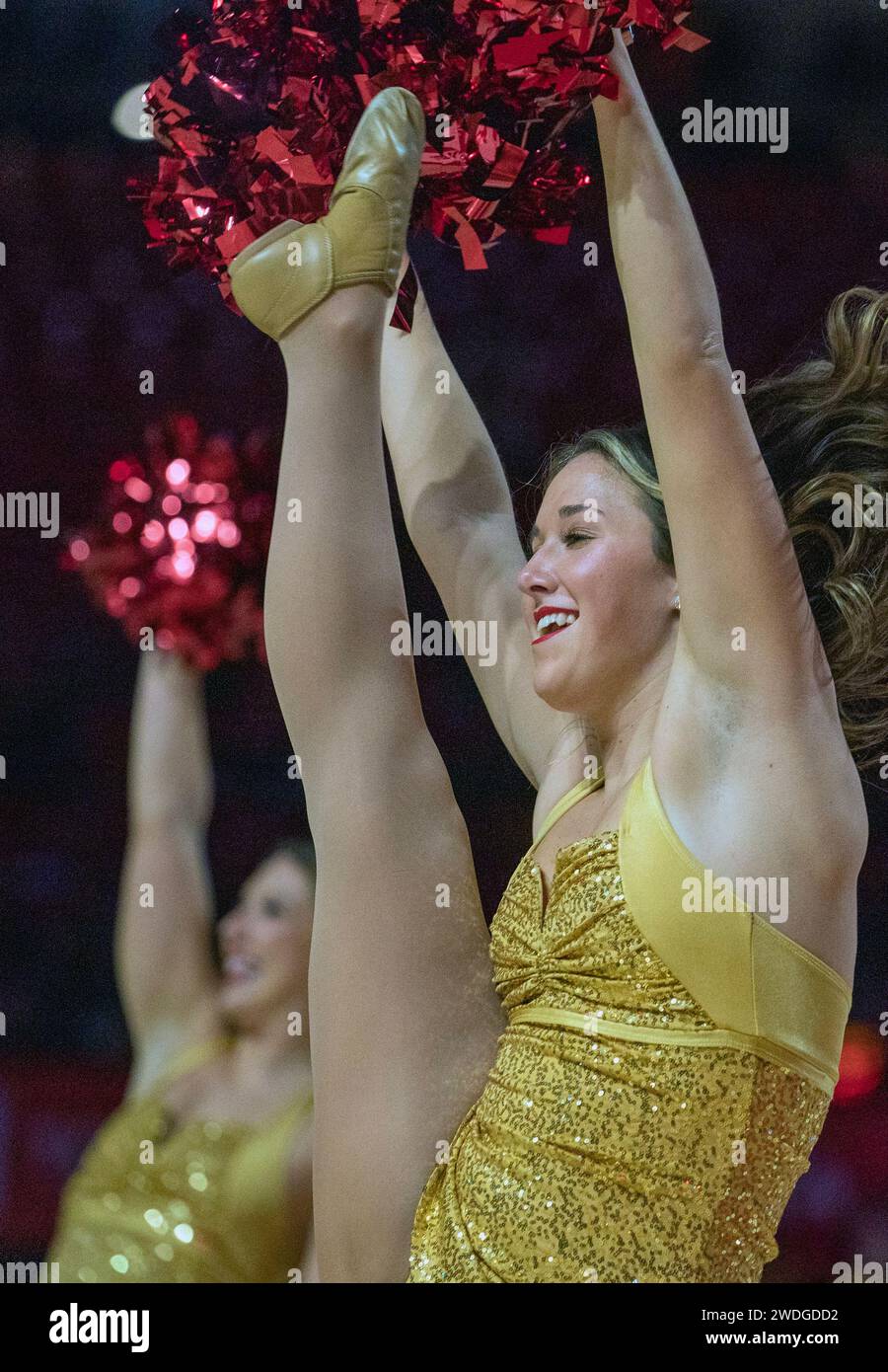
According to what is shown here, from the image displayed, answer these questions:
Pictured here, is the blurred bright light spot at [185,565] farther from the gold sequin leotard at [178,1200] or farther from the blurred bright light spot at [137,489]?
the gold sequin leotard at [178,1200]

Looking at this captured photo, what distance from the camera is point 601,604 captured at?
1618 mm

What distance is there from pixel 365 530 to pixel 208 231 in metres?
0.43

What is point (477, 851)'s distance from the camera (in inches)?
94.6

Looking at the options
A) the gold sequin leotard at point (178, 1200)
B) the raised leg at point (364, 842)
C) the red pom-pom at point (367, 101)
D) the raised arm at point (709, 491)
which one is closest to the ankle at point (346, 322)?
the raised leg at point (364, 842)

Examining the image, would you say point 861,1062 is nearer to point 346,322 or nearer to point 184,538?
point 184,538

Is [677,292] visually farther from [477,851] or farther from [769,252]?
→ [477,851]

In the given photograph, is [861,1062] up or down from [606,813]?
down

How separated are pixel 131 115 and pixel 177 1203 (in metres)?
1.57

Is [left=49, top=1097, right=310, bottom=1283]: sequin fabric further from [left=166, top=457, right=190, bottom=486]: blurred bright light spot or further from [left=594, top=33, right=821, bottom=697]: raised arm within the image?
[left=594, top=33, right=821, bottom=697]: raised arm

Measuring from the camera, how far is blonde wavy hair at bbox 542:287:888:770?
1.64 meters

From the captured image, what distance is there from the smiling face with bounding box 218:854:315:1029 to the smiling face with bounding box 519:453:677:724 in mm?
977

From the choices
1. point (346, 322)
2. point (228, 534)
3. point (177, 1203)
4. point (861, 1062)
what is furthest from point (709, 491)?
→ point (177, 1203)

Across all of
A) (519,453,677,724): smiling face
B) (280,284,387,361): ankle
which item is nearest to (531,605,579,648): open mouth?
(519,453,677,724): smiling face
